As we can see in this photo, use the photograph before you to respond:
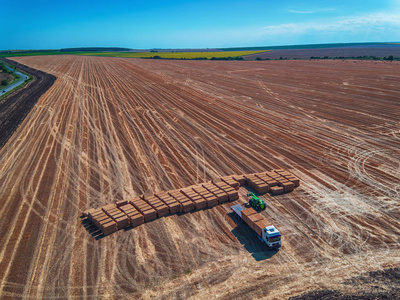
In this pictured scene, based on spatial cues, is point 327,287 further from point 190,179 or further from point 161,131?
point 161,131

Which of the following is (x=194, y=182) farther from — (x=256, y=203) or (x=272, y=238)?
(x=272, y=238)

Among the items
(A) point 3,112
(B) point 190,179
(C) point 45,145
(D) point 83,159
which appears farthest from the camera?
(A) point 3,112

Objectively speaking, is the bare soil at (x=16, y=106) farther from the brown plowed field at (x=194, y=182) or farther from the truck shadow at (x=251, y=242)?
the truck shadow at (x=251, y=242)

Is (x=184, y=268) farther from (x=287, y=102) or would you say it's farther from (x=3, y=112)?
(x=3, y=112)

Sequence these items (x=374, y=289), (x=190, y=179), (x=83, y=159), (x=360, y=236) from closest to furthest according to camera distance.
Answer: (x=374, y=289) → (x=360, y=236) → (x=190, y=179) → (x=83, y=159)

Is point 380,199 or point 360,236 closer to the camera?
point 360,236

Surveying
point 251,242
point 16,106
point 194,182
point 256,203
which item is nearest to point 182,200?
point 194,182

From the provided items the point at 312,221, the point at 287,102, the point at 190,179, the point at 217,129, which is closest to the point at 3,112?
the point at 217,129
